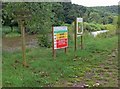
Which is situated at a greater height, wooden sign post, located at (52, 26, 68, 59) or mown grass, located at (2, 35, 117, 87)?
wooden sign post, located at (52, 26, 68, 59)

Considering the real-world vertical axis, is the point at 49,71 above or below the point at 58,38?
below

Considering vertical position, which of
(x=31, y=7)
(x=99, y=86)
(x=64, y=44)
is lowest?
(x=99, y=86)

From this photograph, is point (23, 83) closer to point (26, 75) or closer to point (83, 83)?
point (26, 75)

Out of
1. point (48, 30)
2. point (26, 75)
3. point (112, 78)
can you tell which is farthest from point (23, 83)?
point (48, 30)

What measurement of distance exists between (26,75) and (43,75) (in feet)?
1.34

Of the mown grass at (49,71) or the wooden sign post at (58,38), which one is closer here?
the mown grass at (49,71)

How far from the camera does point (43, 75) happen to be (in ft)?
19.5

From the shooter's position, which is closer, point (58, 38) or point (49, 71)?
point (49, 71)

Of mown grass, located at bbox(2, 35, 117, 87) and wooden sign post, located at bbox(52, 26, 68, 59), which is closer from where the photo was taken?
mown grass, located at bbox(2, 35, 117, 87)

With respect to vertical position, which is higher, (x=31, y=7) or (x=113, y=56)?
(x=31, y=7)

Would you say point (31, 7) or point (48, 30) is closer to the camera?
point (31, 7)

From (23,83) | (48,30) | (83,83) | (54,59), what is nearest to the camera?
(23,83)

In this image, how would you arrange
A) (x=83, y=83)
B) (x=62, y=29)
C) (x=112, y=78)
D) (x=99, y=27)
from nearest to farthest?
(x=83, y=83) < (x=112, y=78) < (x=62, y=29) < (x=99, y=27)

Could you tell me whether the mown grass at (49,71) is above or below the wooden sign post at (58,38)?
below
